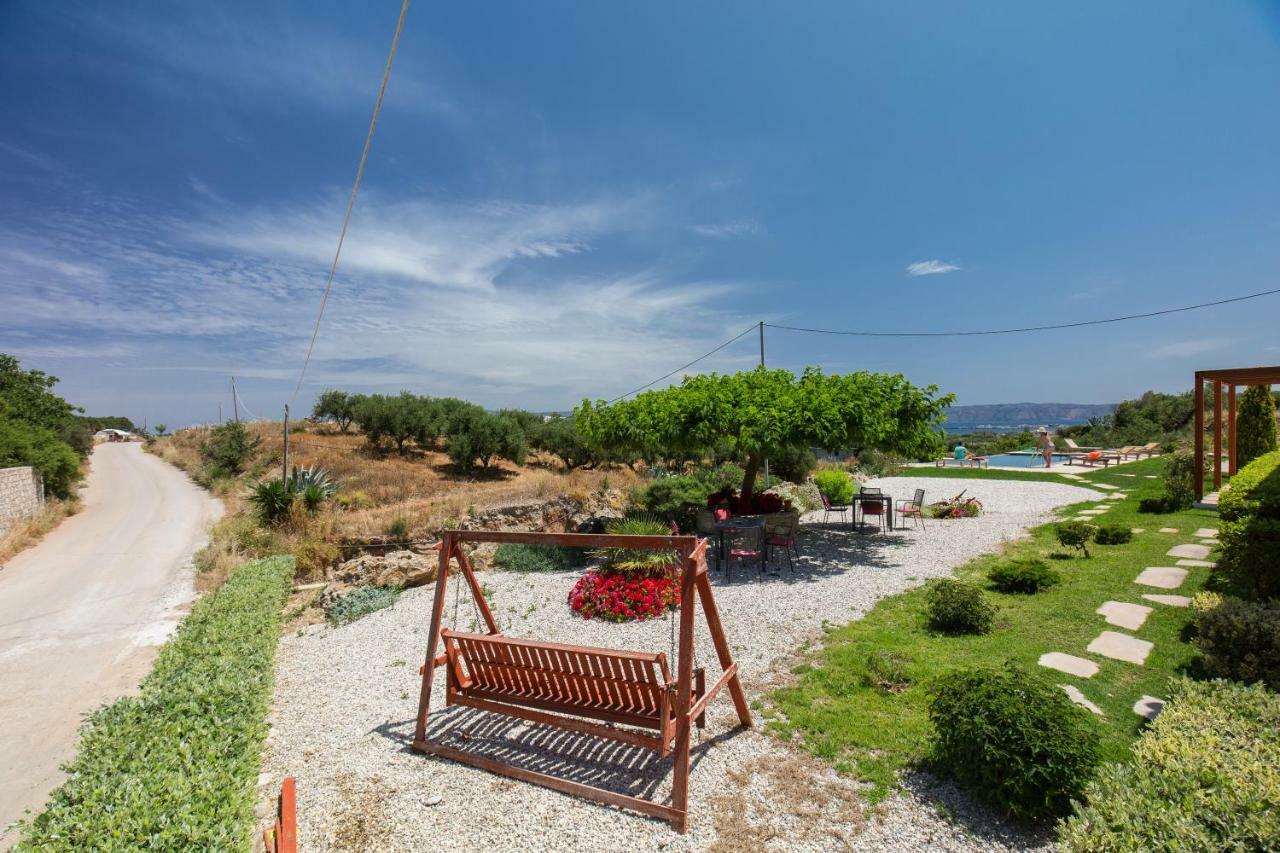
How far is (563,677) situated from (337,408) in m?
37.7

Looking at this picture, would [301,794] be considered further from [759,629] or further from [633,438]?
[633,438]

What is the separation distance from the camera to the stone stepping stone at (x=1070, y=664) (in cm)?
474

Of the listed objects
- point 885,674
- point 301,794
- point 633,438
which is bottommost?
point 301,794

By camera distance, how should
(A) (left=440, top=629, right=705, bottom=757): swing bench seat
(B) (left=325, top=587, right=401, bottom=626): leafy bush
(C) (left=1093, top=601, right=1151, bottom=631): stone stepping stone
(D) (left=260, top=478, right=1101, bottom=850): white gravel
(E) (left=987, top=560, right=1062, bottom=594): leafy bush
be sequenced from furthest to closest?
(B) (left=325, top=587, right=401, bottom=626): leafy bush → (E) (left=987, top=560, right=1062, bottom=594): leafy bush → (C) (left=1093, top=601, right=1151, bottom=631): stone stepping stone → (A) (left=440, top=629, right=705, bottom=757): swing bench seat → (D) (left=260, top=478, right=1101, bottom=850): white gravel

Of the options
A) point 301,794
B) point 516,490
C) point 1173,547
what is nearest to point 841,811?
point 301,794

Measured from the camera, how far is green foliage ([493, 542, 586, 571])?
9906 millimetres

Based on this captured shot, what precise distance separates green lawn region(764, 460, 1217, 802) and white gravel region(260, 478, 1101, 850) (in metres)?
0.28

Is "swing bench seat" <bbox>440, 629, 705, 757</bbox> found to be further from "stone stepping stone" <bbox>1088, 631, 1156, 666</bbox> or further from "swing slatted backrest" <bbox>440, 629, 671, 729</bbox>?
"stone stepping stone" <bbox>1088, 631, 1156, 666</bbox>

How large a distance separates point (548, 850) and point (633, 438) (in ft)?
26.6

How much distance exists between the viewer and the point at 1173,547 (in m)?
8.68

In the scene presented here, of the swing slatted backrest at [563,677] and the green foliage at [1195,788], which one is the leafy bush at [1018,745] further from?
the swing slatted backrest at [563,677]

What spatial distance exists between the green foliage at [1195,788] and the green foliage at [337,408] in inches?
1546

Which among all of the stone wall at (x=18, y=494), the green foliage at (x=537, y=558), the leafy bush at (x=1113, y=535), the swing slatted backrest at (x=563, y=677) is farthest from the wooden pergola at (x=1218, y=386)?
the stone wall at (x=18, y=494)

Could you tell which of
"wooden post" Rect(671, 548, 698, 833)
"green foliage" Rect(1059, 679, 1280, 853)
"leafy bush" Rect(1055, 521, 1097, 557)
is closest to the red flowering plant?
"wooden post" Rect(671, 548, 698, 833)
